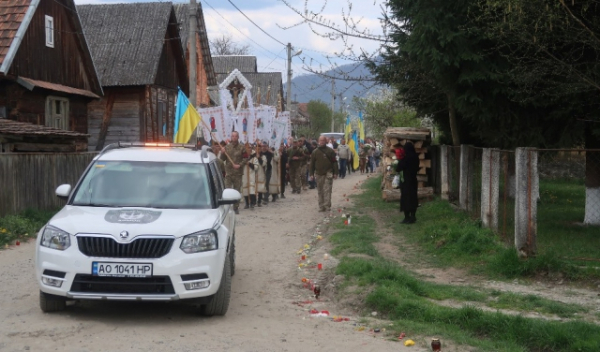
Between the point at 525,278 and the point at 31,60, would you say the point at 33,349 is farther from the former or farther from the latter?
the point at 31,60

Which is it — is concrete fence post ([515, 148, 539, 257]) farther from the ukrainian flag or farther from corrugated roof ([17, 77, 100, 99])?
corrugated roof ([17, 77, 100, 99])

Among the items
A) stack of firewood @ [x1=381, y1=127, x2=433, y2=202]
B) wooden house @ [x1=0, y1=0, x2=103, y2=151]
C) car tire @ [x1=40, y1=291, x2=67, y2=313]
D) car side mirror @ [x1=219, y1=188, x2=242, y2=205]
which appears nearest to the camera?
car tire @ [x1=40, y1=291, x2=67, y2=313]

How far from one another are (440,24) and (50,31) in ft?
50.5

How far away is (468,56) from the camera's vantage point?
14.4 m

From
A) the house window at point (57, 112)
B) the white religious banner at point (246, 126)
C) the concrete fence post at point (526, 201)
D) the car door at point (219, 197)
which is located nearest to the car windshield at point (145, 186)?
the car door at point (219, 197)

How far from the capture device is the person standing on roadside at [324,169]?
20359 mm

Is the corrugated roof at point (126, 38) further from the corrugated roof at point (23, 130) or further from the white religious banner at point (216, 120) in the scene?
the corrugated roof at point (23, 130)

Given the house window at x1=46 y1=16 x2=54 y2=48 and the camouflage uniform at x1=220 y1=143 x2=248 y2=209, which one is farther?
the house window at x1=46 y1=16 x2=54 y2=48

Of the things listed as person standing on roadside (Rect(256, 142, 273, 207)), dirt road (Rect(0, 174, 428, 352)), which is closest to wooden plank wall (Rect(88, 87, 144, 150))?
person standing on roadside (Rect(256, 142, 273, 207))

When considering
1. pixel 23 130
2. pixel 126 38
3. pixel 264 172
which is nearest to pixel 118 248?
pixel 23 130

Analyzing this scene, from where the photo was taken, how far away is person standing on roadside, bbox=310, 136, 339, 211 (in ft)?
66.8

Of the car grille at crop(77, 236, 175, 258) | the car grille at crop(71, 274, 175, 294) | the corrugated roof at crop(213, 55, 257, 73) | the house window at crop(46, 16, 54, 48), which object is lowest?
the car grille at crop(71, 274, 175, 294)

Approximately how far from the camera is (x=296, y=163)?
92.9 feet

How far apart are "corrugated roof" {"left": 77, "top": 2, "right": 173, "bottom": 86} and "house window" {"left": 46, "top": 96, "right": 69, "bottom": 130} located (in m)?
4.27
